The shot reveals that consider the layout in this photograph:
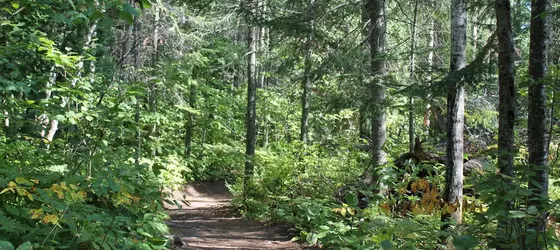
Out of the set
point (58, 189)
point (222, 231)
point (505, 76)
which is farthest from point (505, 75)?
point (222, 231)

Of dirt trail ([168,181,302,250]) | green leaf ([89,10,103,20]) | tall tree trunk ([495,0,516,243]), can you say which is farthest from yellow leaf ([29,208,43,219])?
tall tree trunk ([495,0,516,243])

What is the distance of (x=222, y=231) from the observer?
1016 cm

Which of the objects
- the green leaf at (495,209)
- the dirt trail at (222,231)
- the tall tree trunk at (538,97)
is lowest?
the dirt trail at (222,231)

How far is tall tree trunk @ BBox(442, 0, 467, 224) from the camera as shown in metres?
6.37

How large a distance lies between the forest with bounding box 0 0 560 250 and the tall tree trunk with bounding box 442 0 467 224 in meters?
0.02

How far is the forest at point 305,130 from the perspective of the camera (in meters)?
3.13

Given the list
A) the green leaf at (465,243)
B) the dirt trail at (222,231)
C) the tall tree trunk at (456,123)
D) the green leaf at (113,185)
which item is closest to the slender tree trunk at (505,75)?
the tall tree trunk at (456,123)

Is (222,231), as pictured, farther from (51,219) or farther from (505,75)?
(51,219)

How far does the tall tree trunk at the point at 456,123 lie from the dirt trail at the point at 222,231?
295 centimetres

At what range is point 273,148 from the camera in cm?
1730

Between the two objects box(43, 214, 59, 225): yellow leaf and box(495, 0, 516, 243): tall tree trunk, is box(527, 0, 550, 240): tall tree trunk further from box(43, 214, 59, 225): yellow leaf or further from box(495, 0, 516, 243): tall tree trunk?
box(43, 214, 59, 225): yellow leaf

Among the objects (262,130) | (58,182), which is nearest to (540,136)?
(58,182)

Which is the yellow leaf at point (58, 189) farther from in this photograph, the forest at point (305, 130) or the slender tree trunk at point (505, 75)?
the slender tree trunk at point (505, 75)

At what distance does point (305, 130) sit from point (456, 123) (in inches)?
393
